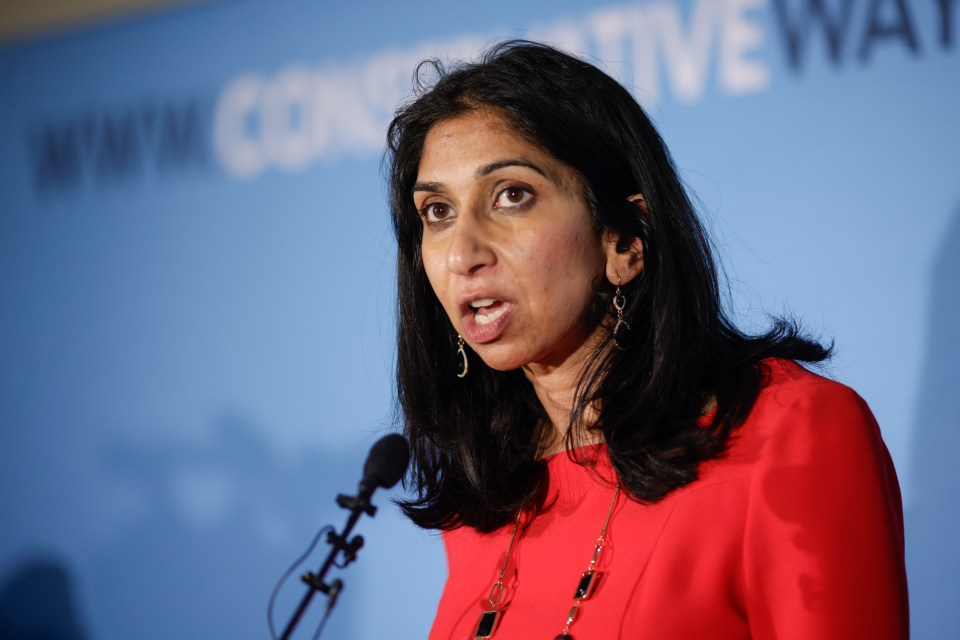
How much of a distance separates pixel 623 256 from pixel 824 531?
1.87ft

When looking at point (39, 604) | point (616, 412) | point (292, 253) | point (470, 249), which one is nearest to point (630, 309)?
point (616, 412)

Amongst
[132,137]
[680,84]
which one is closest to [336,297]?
[132,137]

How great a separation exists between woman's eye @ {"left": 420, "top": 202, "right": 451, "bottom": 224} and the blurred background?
0.50 metres

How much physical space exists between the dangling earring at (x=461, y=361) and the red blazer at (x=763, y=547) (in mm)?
362

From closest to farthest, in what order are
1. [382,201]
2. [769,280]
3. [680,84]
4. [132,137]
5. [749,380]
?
[749,380] < [769,280] < [680,84] < [382,201] < [132,137]

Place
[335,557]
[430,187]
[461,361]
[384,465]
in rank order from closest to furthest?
[335,557], [384,465], [430,187], [461,361]

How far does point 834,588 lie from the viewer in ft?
4.69

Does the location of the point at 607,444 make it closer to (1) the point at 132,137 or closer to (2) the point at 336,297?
(2) the point at 336,297

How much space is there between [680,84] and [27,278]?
263cm

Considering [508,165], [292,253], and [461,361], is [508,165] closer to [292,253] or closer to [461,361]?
[461,361]

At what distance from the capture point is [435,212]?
6.10ft

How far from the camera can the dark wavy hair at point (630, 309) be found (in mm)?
1701

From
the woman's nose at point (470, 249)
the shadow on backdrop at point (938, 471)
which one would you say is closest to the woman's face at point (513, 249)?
the woman's nose at point (470, 249)

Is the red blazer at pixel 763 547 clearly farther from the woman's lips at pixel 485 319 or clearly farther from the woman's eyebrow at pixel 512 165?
the woman's eyebrow at pixel 512 165
